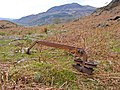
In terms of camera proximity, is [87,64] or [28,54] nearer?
[87,64]

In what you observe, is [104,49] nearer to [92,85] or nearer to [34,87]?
[92,85]

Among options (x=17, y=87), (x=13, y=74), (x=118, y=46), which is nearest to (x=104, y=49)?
(x=118, y=46)

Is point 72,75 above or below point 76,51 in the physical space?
below

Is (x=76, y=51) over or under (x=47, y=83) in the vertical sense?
over

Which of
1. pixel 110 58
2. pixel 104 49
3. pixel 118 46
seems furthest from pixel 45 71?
pixel 118 46

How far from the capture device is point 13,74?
5.47 m

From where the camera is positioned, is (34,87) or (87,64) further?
(87,64)

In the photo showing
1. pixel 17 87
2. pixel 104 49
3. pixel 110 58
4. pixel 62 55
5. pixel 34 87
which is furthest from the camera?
pixel 104 49

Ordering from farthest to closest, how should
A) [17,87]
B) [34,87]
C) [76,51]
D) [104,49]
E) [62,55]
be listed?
[104,49] → [62,55] → [76,51] → [34,87] → [17,87]

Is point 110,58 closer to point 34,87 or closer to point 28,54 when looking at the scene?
point 28,54

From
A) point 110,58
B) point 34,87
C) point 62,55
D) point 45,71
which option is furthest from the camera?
point 62,55

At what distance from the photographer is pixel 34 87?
4945 mm

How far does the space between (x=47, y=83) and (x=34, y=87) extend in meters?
0.46

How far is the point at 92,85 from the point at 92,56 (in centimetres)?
282
